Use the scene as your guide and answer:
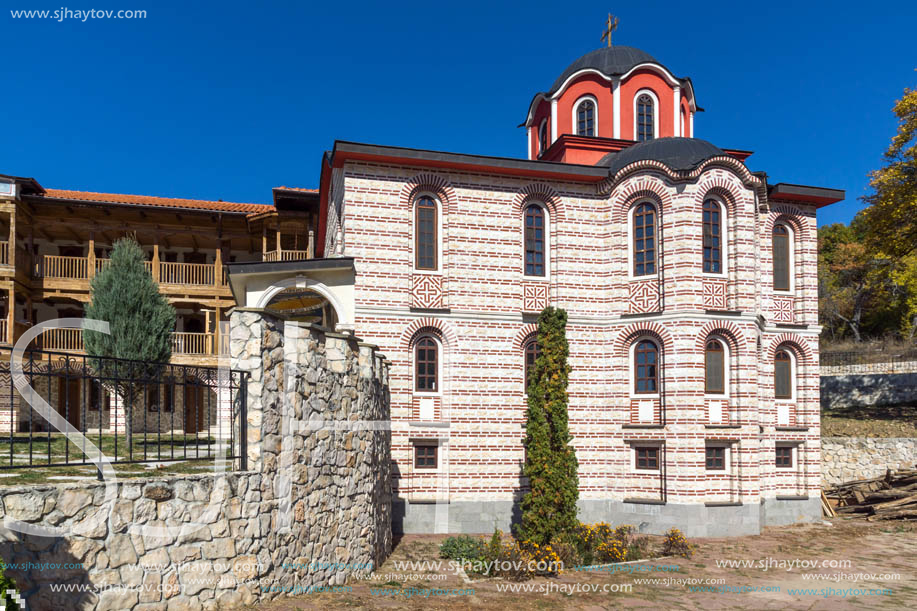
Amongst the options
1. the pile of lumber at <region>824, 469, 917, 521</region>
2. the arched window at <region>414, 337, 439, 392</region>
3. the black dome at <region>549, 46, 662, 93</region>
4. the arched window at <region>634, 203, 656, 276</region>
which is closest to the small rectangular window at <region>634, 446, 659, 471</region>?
the arched window at <region>634, 203, 656, 276</region>

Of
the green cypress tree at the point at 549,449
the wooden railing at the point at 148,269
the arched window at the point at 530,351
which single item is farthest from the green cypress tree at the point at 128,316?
the green cypress tree at the point at 549,449

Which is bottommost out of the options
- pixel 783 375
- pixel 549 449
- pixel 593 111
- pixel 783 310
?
pixel 549 449

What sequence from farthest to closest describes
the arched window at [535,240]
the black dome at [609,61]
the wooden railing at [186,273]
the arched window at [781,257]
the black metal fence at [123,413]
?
the wooden railing at [186,273]
the black dome at [609,61]
the arched window at [781,257]
the arched window at [535,240]
the black metal fence at [123,413]

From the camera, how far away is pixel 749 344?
54.1 ft

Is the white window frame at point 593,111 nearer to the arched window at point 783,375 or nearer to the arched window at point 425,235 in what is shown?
the arched window at point 425,235

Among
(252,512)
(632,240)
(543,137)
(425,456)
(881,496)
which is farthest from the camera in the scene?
(543,137)

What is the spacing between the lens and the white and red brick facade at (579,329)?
621 inches

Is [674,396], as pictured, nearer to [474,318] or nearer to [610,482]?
[610,482]

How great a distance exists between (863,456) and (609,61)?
14.9 metres

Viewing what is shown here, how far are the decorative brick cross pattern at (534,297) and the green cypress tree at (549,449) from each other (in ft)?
9.20

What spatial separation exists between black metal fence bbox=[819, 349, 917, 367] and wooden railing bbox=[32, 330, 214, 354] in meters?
28.8

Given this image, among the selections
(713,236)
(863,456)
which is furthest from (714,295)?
(863,456)

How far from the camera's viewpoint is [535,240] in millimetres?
17203

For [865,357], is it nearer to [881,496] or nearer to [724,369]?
[881,496]
